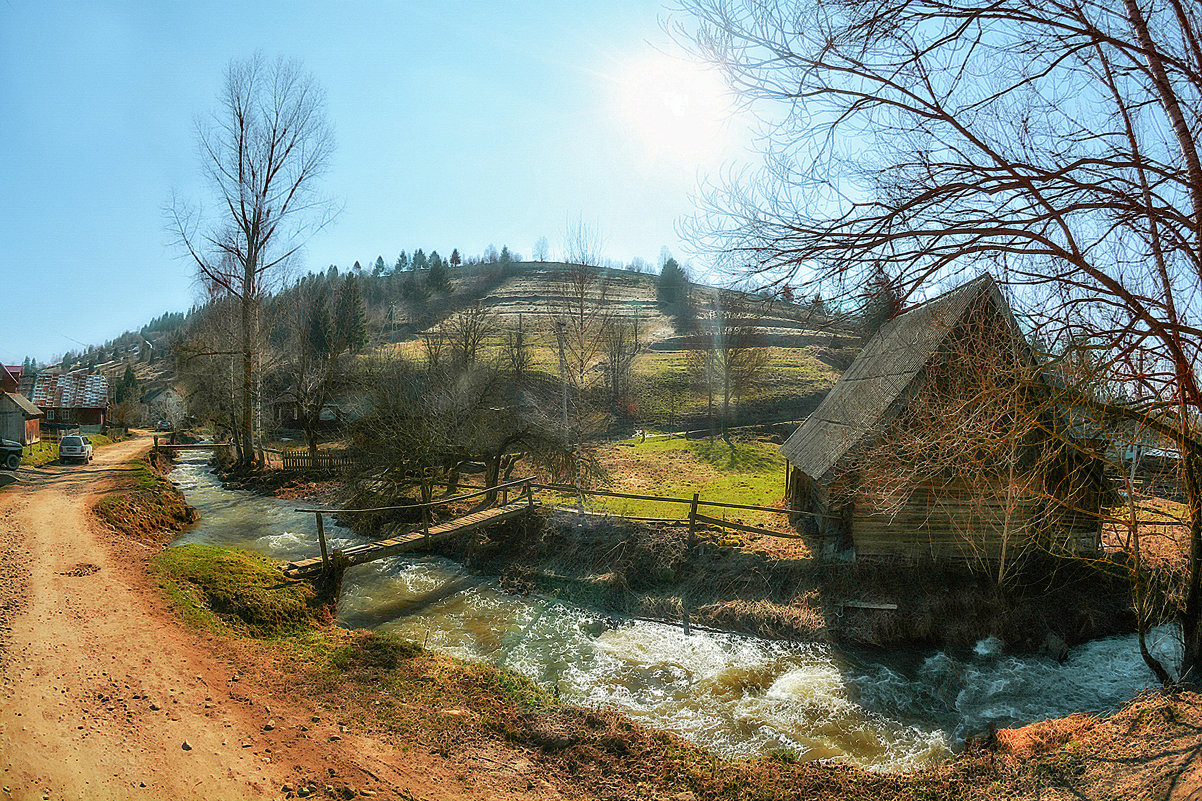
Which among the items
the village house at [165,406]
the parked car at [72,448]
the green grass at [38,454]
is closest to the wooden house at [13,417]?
the green grass at [38,454]

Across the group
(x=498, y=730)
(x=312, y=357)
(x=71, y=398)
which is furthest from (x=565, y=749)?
(x=71, y=398)

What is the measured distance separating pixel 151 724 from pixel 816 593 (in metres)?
11.5

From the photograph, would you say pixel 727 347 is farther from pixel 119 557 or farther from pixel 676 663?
pixel 119 557

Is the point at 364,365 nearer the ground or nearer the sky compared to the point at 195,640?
nearer the sky

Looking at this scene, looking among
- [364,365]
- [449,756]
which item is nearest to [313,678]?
[449,756]

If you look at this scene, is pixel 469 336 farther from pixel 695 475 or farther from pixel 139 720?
pixel 139 720

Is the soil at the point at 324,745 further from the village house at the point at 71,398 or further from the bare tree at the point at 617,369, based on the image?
the village house at the point at 71,398

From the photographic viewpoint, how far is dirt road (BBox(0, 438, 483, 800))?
5520 millimetres

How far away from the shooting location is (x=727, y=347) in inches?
1532

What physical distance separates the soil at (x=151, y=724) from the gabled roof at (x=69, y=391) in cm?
4188

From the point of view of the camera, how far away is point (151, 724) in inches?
248

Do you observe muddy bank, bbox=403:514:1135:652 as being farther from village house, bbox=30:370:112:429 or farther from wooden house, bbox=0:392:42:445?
village house, bbox=30:370:112:429

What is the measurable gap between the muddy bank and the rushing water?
435 mm

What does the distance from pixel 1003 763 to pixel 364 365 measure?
29.7m
